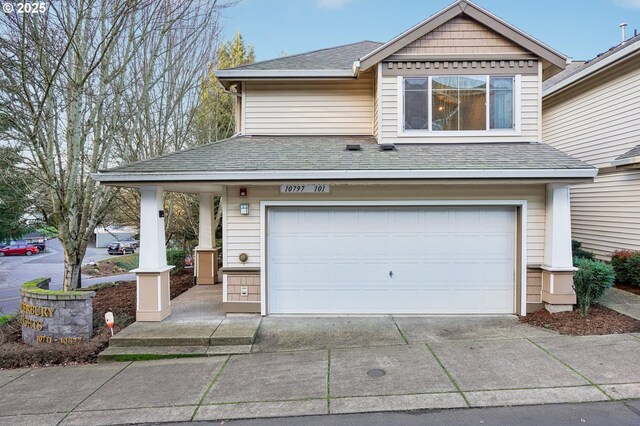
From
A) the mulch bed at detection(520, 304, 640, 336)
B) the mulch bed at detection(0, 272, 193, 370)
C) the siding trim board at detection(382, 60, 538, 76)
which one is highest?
the siding trim board at detection(382, 60, 538, 76)

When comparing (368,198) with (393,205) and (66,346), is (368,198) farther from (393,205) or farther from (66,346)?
(66,346)

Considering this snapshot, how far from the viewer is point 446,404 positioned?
3.82m

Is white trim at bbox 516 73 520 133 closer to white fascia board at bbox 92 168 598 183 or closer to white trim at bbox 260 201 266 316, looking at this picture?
white fascia board at bbox 92 168 598 183

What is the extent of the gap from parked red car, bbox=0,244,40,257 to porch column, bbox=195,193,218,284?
35783 millimetres

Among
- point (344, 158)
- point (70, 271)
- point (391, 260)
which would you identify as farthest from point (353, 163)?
point (70, 271)

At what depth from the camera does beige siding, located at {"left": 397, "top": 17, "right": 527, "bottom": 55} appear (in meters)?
7.66

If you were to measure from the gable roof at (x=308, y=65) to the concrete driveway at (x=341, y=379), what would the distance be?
5838mm

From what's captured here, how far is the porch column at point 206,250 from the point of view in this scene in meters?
10.1

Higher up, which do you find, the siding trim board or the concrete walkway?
the siding trim board

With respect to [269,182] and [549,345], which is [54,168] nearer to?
[269,182]

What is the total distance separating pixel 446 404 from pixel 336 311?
339cm

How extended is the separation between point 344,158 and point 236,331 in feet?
12.3

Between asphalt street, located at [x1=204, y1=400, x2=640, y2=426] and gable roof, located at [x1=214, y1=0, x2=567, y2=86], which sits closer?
asphalt street, located at [x1=204, y1=400, x2=640, y2=426]

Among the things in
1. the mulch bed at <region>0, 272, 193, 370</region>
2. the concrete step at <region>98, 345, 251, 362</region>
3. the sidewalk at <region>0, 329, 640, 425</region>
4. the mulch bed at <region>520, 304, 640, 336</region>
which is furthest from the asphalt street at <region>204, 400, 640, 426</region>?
the mulch bed at <region>0, 272, 193, 370</region>
